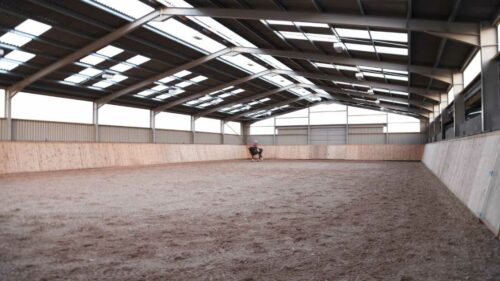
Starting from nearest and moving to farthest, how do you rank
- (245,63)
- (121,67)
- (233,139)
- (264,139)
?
1. (121,67)
2. (245,63)
3. (233,139)
4. (264,139)

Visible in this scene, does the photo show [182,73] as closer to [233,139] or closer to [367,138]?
[233,139]

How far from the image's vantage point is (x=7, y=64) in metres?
18.0

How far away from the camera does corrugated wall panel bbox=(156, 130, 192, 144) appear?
3184cm

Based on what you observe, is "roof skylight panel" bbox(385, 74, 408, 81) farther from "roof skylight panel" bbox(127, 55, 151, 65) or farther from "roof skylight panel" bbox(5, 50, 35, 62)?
"roof skylight panel" bbox(5, 50, 35, 62)

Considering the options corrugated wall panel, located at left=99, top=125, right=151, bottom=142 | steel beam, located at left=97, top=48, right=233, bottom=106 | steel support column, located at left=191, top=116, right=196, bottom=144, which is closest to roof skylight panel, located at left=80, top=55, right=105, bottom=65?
steel beam, located at left=97, top=48, right=233, bottom=106

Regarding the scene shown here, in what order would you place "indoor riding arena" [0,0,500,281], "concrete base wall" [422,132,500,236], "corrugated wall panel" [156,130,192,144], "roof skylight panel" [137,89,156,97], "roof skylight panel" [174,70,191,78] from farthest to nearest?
1. "corrugated wall panel" [156,130,192,144]
2. "roof skylight panel" [137,89,156,97]
3. "roof skylight panel" [174,70,191,78]
4. "concrete base wall" [422,132,500,236]
5. "indoor riding arena" [0,0,500,281]

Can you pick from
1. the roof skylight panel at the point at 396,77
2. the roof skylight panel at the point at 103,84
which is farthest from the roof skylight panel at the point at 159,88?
the roof skylight panel at the point at 396,77

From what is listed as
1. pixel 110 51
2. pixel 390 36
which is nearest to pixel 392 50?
pixel 390 36

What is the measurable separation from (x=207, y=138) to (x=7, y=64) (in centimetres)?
2185

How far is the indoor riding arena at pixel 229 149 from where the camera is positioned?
150 inches

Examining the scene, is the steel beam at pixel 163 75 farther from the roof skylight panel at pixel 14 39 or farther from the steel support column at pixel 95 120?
the roof skylight panel at pixel 14 39

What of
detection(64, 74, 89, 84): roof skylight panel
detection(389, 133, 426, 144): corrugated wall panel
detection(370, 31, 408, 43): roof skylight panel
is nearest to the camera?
detection(370, 31, 408, 43): roof skylight panel

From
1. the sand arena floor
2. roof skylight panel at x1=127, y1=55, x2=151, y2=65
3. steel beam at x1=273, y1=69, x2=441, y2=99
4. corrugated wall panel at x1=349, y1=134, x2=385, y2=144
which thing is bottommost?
the sand arena floor

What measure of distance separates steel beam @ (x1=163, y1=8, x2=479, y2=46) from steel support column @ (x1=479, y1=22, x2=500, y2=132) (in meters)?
0.28
